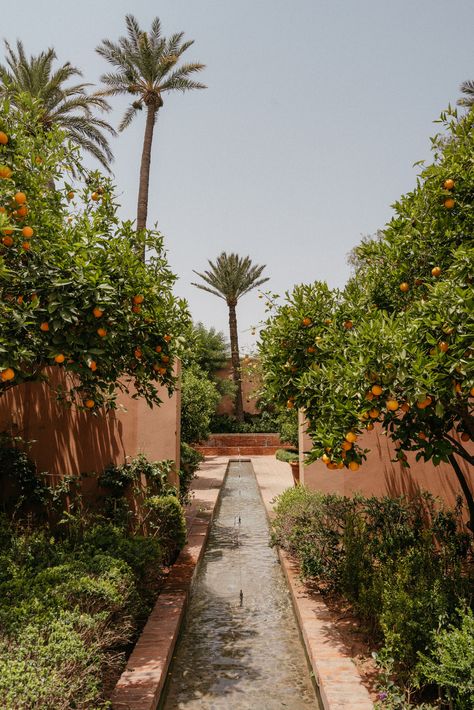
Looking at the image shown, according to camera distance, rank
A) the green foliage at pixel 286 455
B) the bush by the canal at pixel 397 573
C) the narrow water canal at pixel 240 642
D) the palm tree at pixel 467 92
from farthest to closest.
Result: the green foliage at pixel 286 455, the palm tree at pixel 467 92, the narrow water canal at pixel 240 642, the bush by the canal at pixel 397 573

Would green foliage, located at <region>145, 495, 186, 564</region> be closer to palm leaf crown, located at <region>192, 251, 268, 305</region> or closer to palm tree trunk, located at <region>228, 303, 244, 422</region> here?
palm tree trunk, located at <region>228, 303, 244, 422</region>

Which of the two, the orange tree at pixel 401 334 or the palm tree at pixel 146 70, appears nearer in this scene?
the orange tree at pixel 401 334

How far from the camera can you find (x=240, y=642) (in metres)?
5.59

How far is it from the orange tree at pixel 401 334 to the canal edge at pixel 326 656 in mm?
1573

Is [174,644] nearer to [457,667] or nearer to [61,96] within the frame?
[457,667]

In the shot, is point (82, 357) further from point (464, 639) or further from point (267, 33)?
point (267, 33)

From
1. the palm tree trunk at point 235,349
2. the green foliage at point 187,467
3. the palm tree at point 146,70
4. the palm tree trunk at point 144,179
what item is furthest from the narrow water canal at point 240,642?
the palm tree trunk at point 235,349

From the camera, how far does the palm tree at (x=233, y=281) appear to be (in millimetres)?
30312

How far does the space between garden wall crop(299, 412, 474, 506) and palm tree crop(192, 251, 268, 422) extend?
69.6 feet

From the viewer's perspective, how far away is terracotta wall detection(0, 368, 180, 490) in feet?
28.2

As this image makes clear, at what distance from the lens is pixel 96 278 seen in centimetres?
438

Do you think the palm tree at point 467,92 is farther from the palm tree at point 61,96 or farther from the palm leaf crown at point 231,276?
the palm leaf crown at point 231,276

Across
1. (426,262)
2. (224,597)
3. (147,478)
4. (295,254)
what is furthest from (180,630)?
(295,254)

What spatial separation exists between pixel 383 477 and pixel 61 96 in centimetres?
1698
